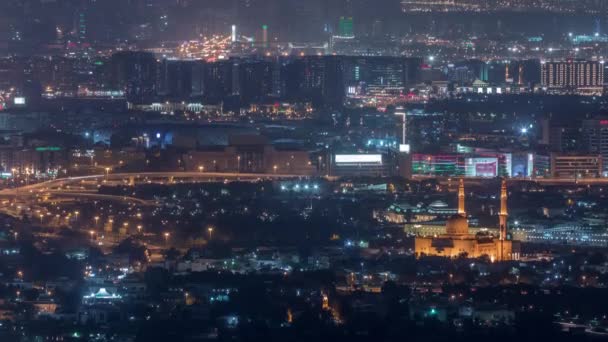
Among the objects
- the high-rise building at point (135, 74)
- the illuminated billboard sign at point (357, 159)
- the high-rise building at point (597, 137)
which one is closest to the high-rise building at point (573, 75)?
the high-rise building at point (135, 74)

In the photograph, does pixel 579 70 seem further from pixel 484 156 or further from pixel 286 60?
pixel 484 156

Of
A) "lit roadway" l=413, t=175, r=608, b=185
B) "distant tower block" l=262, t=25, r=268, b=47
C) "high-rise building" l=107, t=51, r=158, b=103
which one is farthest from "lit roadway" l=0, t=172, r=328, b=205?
"distant tower block" l=262, t=25, r=268, b=47

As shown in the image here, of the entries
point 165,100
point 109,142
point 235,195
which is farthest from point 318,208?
point 165,100

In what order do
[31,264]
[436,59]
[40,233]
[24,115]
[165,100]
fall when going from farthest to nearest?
[436,59]
[165,100]
[24,115]
[40,233]
[31,264]

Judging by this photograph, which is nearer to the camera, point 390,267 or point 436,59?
point 390,267

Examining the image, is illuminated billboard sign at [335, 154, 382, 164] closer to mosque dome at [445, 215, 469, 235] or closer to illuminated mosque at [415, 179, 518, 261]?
mosque dome at [445, 215, 469, 235]

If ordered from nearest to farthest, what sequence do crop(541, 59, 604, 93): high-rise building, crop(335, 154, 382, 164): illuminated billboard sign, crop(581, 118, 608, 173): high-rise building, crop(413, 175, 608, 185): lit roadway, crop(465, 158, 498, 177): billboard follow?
1. crop(413, 175, 608, 185): lit roadway
2. crop(465, 158, 498, 177): billboard
3. crop(335, 154, 382, 164): illuminated billboard sign
4. crop(581, 118, 608, 173): high-rise building
5. crop(541, 59, 604, 93): high-rise building

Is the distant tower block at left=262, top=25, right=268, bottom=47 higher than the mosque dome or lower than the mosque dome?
higher

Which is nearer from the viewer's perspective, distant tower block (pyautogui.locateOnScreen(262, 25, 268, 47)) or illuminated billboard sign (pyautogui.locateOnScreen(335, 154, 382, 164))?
illuminated billboard sign (pyautogui.locateOnScreen(335, 154, 382, 164))
